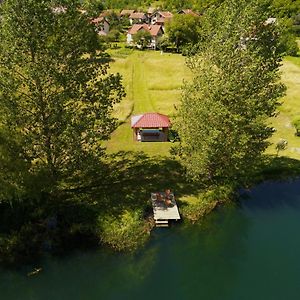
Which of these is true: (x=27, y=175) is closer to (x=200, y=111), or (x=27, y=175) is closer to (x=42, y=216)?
(x=42, y=216)

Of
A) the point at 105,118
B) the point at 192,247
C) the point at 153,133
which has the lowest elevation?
the point at 192,247

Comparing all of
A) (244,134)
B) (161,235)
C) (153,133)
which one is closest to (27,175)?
(161,235)

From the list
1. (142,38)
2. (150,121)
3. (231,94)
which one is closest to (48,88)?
(231,94)

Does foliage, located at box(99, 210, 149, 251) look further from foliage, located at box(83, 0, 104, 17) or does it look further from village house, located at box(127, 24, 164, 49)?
village house, located at box(127, 24, 164, 49)

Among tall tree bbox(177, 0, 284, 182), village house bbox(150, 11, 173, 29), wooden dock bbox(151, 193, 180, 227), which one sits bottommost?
wooden dock bbox(151, 193, 180, 227)

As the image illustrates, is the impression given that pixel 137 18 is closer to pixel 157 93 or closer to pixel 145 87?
pixel 145 87

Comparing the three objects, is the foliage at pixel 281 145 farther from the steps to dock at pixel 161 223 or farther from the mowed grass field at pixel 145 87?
the steps to dock at pixel 161 223

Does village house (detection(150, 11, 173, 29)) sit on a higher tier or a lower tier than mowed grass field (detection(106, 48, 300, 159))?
higher

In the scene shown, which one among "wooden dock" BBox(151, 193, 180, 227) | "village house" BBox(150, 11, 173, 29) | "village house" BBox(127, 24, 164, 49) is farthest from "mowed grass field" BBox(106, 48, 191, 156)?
"village house" BBox(150, 11, 173, 29)
